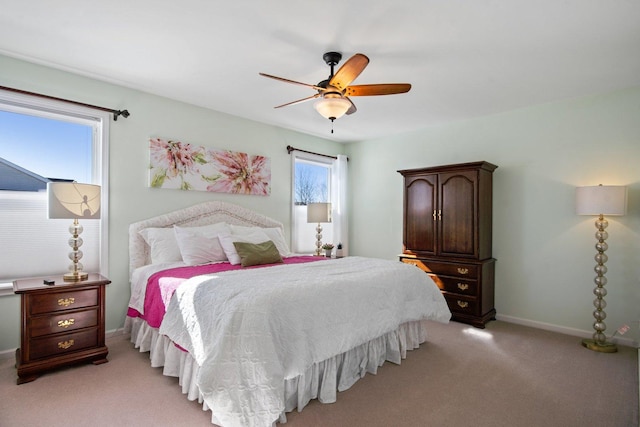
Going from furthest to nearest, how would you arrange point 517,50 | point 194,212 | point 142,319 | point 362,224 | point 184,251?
point 362,224 < point 194,212 < point 184,251 < point 142,319 < point 517,50

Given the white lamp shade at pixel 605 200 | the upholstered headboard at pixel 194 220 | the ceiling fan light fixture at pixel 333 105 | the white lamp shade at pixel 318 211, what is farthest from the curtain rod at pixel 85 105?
the white lamp shade at pixel 605 200

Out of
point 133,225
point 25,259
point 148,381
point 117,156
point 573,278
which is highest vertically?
point 117,156

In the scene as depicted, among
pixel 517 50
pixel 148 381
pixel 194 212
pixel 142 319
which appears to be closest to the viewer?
pixel 148 381

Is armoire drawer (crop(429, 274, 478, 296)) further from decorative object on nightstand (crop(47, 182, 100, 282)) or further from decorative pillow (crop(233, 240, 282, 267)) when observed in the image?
decorative object on nightstand (crop(47, 182, 100, 282))

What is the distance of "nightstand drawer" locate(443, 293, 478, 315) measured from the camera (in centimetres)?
396

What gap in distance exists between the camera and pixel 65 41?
2.65 metres

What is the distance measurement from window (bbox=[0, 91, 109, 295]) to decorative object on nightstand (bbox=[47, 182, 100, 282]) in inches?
15.1

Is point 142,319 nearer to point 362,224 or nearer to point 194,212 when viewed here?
point 194,212

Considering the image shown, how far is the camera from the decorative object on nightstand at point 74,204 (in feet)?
8.84

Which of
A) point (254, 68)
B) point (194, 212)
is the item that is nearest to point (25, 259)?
point (194, 212)

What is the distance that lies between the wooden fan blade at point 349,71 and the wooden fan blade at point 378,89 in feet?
0.37

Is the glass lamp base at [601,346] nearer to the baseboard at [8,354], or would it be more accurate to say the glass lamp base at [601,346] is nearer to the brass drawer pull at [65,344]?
the brass drawer pull at [65,344]

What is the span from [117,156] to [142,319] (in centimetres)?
164

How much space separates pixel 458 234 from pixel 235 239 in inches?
103
